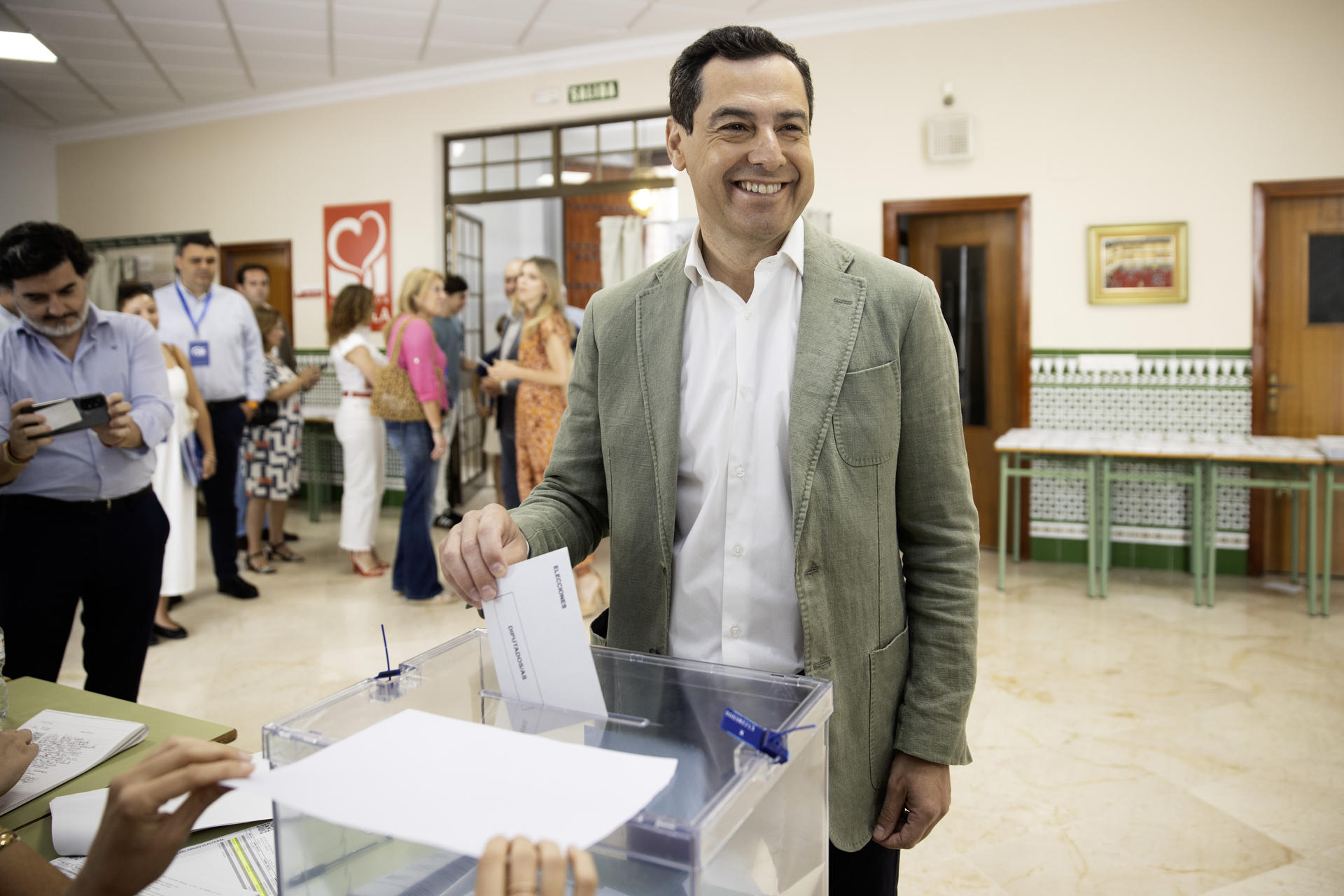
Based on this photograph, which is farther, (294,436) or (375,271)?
(375,271)

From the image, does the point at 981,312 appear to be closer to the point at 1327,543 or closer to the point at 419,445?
the point at 1327,543

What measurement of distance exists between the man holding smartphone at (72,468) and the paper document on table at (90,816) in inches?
51.7

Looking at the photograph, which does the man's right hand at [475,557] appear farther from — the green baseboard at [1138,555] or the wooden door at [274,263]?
the wooden door at [274,263]

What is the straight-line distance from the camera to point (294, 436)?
558cm

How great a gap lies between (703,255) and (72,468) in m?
1.95

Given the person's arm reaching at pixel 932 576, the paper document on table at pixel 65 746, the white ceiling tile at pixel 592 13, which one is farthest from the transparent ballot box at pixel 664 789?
the white ceiling tile at pixel 592 13

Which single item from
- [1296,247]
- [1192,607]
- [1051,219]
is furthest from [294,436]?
[1296,247]

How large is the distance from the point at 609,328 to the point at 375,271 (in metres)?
6.50

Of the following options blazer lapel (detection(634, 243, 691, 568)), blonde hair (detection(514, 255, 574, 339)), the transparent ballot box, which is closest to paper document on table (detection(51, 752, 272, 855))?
the transparent ballot box

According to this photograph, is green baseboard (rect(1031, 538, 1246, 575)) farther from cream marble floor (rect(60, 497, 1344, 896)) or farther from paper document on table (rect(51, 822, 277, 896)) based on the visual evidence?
paper document on table (rect(51, 822, 277, 896))

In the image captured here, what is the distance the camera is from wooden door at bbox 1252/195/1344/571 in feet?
16.5

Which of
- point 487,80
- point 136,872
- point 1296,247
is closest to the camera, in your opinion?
point 136,872

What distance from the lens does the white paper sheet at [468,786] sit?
0.62m

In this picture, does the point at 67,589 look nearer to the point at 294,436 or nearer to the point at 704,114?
the point at 704,114
